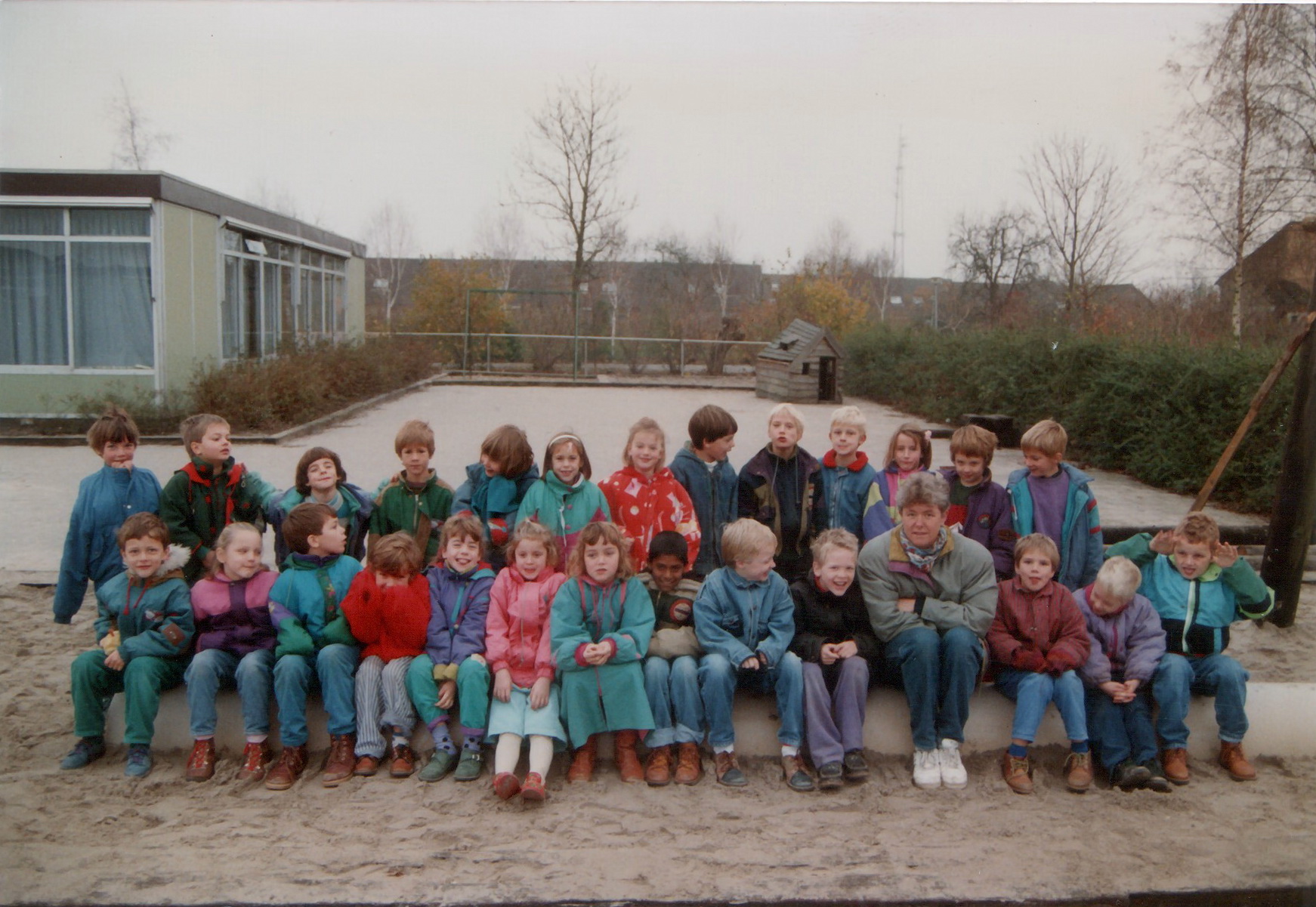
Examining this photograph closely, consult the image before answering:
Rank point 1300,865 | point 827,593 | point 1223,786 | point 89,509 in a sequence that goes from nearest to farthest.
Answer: point 1300,865 → point 1223,786 → point 827,593 → point 89,509

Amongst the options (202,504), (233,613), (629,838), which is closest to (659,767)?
(629,838)

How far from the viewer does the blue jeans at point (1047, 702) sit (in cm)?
390

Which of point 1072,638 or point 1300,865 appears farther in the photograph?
point 1072,638

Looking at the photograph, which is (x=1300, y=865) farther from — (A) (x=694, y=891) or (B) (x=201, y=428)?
(B) (x=201, y=428)

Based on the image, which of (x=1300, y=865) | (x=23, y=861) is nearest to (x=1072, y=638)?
(x=1300, y=865)

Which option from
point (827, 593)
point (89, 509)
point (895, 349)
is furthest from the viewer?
point (895, 349)

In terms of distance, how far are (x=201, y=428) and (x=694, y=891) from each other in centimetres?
285

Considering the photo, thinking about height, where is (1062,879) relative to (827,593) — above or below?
below

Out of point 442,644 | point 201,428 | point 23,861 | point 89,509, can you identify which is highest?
point 201,428

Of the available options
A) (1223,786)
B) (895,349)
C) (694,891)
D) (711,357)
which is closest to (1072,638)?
(1223,786)

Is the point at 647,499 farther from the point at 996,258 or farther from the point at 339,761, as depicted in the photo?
the point at 996,258

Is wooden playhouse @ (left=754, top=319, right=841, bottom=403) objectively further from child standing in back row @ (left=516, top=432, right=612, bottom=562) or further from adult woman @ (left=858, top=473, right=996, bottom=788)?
adult woman @ (left=858, top=473, right=996, bottom=788)

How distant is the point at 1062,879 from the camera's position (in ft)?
10.4

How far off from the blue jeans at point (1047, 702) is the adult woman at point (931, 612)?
19 centimetres
